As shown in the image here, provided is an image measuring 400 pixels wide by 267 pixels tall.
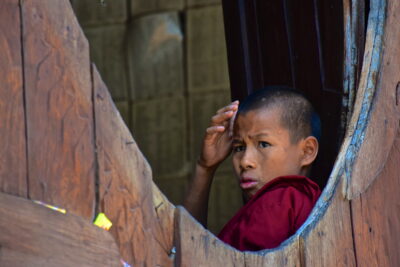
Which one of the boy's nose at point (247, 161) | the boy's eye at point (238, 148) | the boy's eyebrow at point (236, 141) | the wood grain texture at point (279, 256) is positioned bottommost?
the wood grain texture at point (279, 256)

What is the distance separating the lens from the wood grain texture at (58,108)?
272 centimetres

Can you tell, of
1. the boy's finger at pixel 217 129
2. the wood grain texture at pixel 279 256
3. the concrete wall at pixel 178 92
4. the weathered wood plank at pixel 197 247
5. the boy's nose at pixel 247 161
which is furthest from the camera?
the concrete wall at pixel 178 92

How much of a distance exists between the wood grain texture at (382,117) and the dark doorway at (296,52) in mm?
273

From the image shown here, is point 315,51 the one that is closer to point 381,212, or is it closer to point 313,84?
point 313,84

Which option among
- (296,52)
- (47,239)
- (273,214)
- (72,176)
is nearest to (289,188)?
(273,214)

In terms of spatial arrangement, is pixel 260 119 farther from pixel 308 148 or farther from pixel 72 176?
pixel 72 176

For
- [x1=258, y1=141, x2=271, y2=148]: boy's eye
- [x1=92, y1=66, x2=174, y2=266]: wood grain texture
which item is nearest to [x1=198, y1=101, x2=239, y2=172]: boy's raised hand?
[x1=258, y1=141, x2=271, y2=148]: boy's eye

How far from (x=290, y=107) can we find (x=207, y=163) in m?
0.33

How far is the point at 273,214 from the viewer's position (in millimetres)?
3492

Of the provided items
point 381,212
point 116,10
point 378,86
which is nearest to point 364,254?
point 381,212

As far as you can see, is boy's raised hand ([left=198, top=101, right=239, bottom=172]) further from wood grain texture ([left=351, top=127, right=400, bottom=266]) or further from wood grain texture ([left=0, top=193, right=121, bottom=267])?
wood grain texture ([left=0, top=193, right=121, bottom=267])

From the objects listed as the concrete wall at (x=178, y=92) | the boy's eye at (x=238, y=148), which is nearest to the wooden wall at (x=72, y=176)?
the boy's eye at (x=238, y=148)

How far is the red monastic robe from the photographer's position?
11.2ft

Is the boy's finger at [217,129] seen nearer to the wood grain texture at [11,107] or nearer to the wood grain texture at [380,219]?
the wood grain texture at [380,219]
